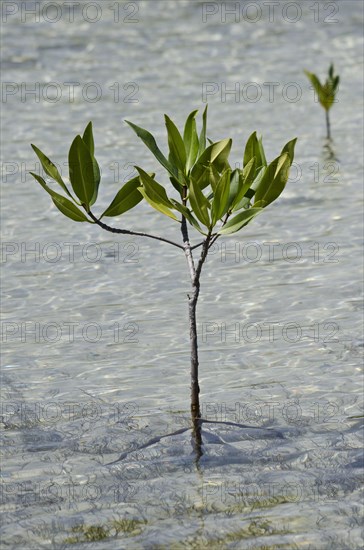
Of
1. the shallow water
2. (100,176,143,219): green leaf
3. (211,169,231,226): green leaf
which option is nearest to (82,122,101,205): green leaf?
(100,176,143,219): green leaf

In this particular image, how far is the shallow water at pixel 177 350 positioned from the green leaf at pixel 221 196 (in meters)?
0.88

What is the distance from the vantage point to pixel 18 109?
343 inches

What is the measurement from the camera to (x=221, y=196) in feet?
12.2

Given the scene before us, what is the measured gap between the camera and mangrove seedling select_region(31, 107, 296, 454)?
3746mm

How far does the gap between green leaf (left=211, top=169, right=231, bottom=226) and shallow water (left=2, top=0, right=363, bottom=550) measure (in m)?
0.88

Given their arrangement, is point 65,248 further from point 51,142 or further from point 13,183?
point 51,142

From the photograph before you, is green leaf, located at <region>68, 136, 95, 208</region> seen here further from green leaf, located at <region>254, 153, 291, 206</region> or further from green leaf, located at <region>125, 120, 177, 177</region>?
green leaf, located at <region>254, 153, 291, 206</region>

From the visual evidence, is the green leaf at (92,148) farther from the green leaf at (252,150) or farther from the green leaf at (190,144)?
the green leaf at (252,150)

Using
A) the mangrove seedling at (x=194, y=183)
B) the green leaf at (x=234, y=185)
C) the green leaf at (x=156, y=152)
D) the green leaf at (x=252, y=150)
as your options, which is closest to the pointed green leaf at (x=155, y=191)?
the mangrove seedling at (x=194, y=183)

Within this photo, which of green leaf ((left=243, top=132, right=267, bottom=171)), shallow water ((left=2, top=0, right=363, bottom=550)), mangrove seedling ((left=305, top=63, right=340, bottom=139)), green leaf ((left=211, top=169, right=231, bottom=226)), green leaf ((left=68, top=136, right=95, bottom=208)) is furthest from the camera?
mangrove seedling ((left=305, top=63, right=340, bottom=139))

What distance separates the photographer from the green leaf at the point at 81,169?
3781 mm

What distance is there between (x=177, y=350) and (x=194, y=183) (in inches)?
50.9

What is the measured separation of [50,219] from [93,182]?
2740 mm

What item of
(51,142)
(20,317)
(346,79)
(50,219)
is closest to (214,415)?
(20,317)
